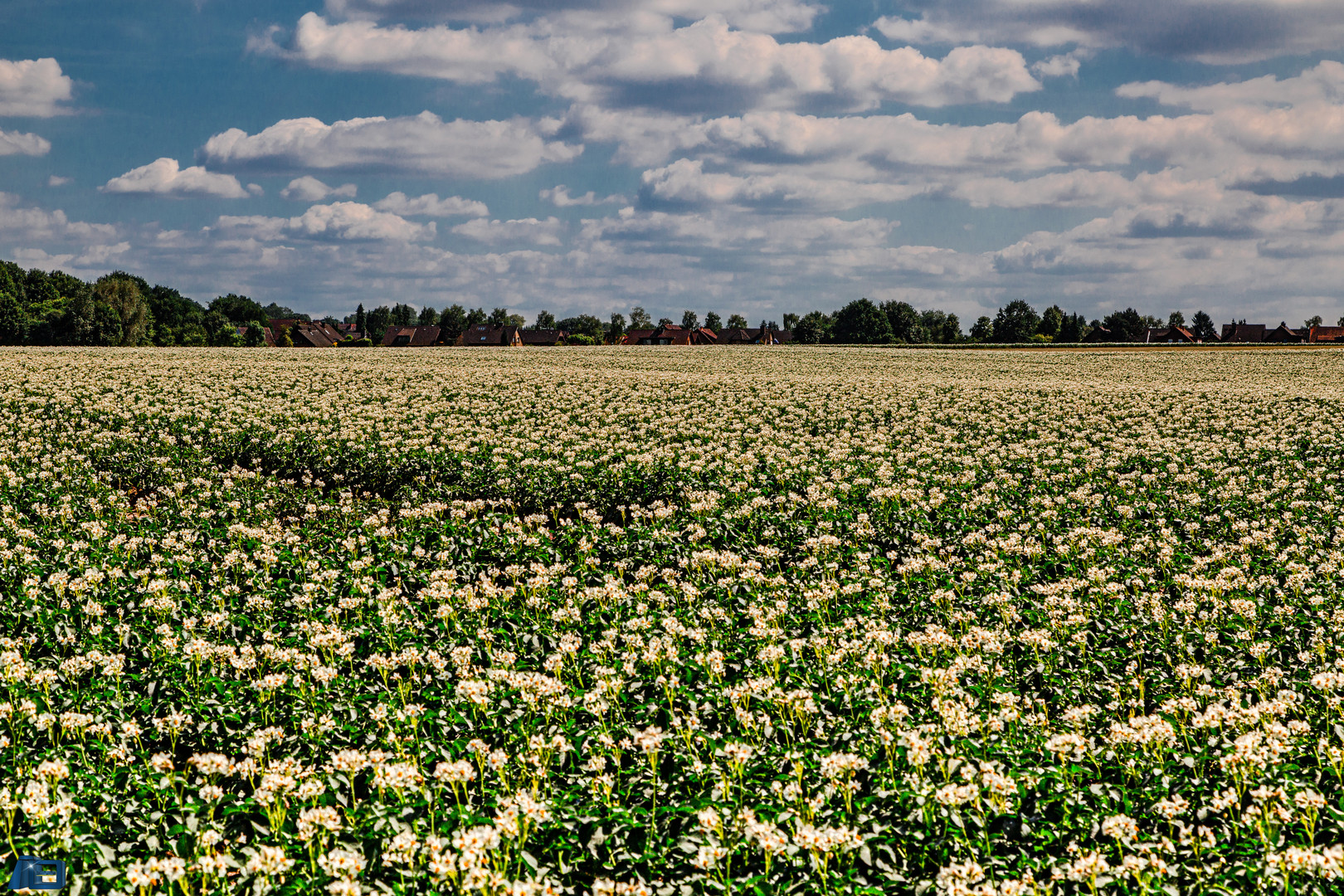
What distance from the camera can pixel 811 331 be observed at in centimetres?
15850

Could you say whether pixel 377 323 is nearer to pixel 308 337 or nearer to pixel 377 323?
pixel 377 323

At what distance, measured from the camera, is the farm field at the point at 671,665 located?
606 centimetres

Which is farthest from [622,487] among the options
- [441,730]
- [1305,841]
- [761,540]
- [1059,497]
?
[1305,841]

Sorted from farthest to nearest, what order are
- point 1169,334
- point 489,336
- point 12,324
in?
point 1169,334 < point 489,336 < point 12,324

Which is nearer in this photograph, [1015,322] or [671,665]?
[671,665]

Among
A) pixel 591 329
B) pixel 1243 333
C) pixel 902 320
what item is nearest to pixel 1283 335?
pixel 1243 333

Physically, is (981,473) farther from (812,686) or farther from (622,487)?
(812,686)

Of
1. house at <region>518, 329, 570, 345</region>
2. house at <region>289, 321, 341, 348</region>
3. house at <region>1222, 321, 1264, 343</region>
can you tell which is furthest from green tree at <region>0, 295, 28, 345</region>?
house at <region>1222, 321, 1264, 343</region>

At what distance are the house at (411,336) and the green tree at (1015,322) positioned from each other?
103 meters

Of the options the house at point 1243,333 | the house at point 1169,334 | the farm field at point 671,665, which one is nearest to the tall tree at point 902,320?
the house at point 1169,334

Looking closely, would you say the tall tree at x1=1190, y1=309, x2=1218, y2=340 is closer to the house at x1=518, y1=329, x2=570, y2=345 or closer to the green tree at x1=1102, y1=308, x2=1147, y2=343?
the green tree at x1=1102, y1=308, x2=1147, y2=343

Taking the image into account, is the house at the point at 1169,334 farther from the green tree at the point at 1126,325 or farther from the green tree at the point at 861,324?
the green tree at the point at 861,324

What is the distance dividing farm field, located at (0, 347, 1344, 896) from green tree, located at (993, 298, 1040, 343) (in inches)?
5610
